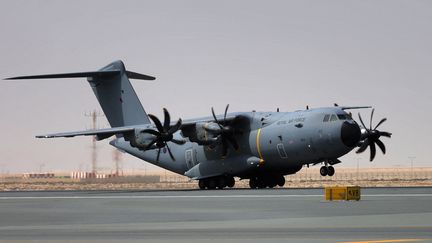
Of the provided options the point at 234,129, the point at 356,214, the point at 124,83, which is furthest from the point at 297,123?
the point at 356,214

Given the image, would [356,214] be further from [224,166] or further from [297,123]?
[224,166]

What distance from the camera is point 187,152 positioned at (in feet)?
187

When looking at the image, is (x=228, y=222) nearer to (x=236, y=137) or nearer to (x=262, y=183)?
(x=236, y=137)

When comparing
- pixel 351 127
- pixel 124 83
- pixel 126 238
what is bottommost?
pixel 126 238

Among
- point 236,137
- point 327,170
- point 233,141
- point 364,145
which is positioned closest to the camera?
point 327,170

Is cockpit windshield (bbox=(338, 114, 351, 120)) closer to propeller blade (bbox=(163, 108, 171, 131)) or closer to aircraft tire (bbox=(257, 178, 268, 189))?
aircraft tire (bbox=(257, 178, 268, 189))

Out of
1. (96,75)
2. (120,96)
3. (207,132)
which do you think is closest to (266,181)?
(207,132)

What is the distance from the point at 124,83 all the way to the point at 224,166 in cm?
1056

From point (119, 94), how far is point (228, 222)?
1527 inches

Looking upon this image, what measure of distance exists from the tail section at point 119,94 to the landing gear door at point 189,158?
14.9ft

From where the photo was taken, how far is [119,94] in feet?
195

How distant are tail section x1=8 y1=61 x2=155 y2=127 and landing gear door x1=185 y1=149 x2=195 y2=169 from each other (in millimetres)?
4534

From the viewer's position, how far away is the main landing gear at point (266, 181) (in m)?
54.9

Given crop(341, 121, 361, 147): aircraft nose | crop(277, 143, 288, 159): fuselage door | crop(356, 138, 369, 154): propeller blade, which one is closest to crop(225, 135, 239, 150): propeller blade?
crop(277, 143, 288, 159): fuselage door
